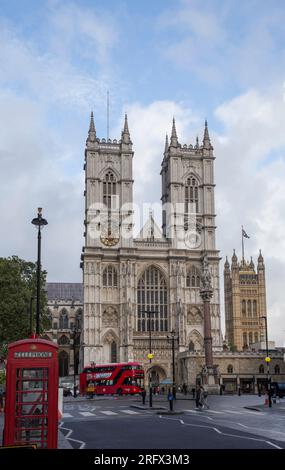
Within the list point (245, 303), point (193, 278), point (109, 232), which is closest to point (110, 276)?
point (109, 232)

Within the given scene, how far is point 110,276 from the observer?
80125 mm

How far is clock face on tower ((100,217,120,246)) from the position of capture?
8094 cm

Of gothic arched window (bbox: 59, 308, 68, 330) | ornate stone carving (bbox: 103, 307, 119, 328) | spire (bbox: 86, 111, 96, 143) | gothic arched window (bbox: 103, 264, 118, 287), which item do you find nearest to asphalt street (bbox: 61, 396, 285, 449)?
ornate stone carving (bbox: 103, 307, 119, 328)

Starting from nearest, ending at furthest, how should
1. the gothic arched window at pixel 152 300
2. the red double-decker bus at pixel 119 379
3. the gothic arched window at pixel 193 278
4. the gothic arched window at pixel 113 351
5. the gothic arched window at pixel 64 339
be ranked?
1. the red double-decker bus at pixel 119 379
2. the gothic arched window at pixel 113 351
3. the gothic arched window at pixel 152 300
4. the gothic arched window at pixel 193 278
5. the gothic arched window at pixel 64 339

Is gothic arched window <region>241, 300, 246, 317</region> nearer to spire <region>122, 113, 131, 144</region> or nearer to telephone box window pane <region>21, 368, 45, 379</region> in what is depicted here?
spire <region>122, 113, 131, 144</region>

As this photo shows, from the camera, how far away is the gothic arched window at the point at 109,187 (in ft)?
273

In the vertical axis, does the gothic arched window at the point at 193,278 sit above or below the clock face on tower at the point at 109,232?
below

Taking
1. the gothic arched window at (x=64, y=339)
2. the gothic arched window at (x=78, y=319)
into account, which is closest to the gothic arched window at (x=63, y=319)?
the gothic arched window at (x=78, y=319)

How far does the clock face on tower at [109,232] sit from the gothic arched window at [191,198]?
9936mm

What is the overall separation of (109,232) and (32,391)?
2661 inches

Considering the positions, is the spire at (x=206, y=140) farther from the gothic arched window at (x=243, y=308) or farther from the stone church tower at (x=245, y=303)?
the gothic arched window at (x=243, y=308)

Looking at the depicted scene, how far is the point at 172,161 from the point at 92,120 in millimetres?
13126

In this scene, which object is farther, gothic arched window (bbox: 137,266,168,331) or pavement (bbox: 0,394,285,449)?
gothic arched window (bbox: 137,266,168,331)
